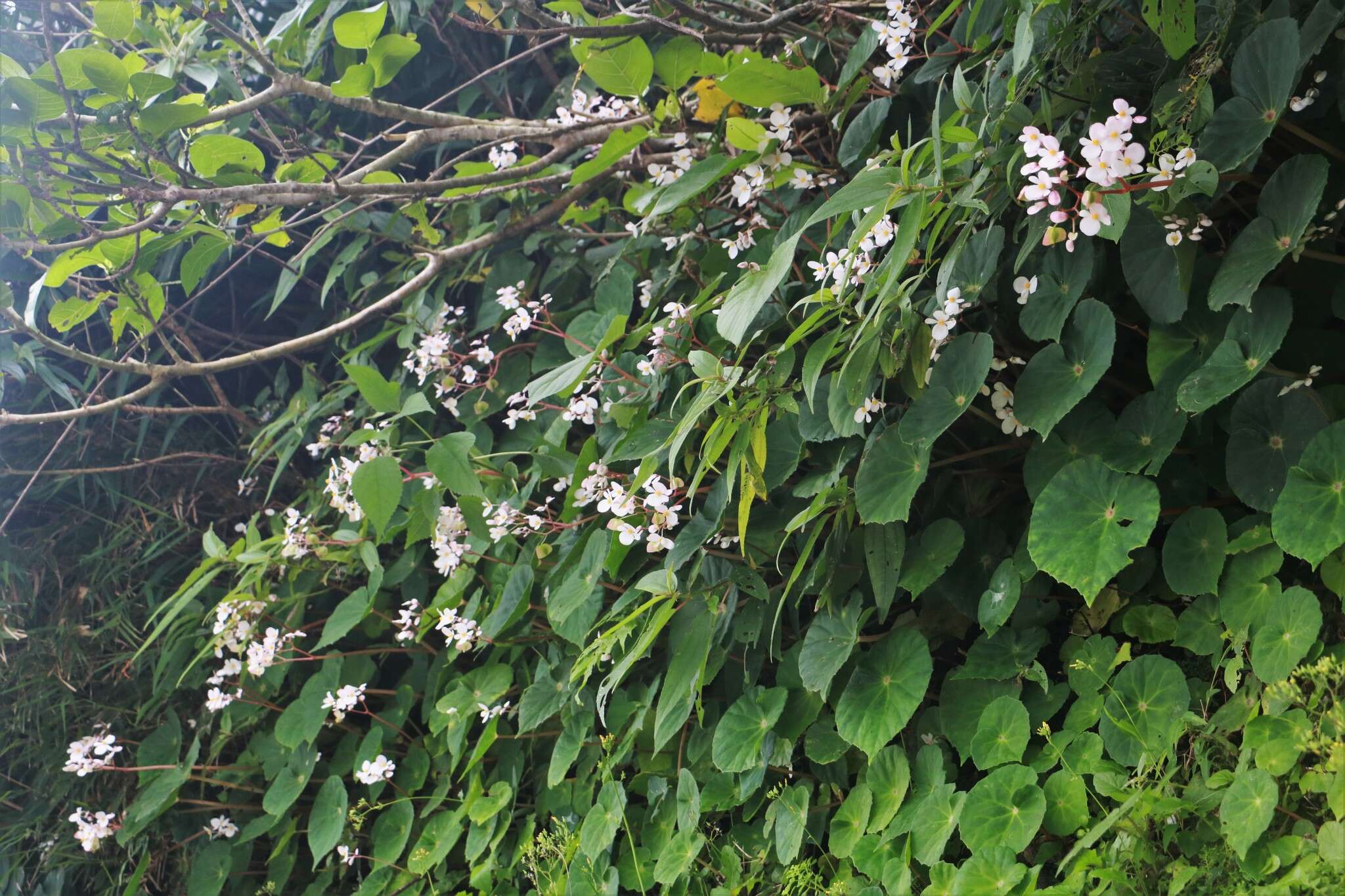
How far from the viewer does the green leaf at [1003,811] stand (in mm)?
1166

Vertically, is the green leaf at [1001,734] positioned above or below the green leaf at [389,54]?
Result: below

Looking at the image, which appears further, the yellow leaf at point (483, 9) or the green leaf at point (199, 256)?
the yellow leaf at point (483, 9)

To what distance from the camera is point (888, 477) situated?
1.25 m

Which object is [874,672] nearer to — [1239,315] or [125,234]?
[1239,315]

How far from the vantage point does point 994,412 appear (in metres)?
1.33

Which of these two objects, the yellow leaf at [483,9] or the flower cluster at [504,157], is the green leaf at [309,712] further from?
the yellow leaf at [483,9]

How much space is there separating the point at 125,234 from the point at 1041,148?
51.3 inches

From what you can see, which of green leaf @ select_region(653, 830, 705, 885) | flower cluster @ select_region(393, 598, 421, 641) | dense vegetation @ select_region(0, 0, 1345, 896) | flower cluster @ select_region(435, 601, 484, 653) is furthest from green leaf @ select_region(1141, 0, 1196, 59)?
flower cluster @ select_region(393, 598, 421, 641)

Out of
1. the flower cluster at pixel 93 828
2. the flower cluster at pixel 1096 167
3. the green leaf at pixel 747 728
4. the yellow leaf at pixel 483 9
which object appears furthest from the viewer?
the flower cluster at pixel 93 828

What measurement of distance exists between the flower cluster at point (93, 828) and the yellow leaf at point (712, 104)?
1841mm

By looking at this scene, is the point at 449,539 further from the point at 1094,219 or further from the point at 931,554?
the point at 1094,219

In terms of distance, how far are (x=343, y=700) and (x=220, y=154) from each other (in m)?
0.98

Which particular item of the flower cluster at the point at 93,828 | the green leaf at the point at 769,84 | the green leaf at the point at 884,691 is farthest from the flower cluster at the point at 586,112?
the flower cluster at the point at 93,828

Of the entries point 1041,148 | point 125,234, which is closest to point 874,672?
point 1041,148
